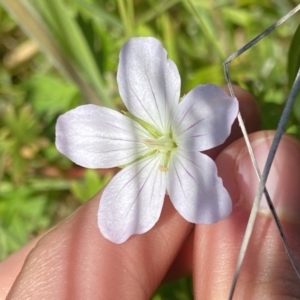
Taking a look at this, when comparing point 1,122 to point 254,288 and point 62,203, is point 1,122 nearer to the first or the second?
point 62,203

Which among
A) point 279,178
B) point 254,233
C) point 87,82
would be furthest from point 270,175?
point 87,82

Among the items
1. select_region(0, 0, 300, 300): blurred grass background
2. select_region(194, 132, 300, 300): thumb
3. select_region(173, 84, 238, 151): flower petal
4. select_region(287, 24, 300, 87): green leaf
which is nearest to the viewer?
select_region(173, 84, 238, 151): flower petal

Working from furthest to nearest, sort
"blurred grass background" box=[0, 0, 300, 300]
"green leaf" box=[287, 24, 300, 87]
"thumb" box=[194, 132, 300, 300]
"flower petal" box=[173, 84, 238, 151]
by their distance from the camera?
"blurred grass background" box=[0, 0, 300, 300]
"green leaf" box=[287, 24, 300, 87]
"thumb" box=[194, 132, 300, 300]
"flower petal" box=[173, 84, 238, 151]

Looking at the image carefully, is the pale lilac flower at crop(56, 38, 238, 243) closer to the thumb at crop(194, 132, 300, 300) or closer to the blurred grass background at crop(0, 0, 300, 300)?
the thumb at crop(194, 132, 300, 300)

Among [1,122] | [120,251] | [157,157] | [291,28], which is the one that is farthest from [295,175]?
[1,122]

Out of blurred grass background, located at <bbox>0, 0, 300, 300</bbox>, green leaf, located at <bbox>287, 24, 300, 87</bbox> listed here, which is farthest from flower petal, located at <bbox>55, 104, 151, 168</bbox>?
blurred grass background, located at <bbox>0, 0, 300, 300</bbox>

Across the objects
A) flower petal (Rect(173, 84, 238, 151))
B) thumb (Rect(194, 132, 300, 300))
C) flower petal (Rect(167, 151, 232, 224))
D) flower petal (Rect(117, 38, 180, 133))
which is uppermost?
flower petal (Rect(117, 38, 180, 133))
